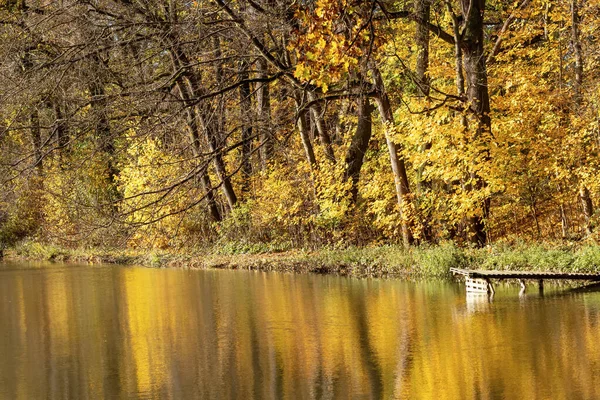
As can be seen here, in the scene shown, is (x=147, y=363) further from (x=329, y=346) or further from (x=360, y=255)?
(x=360, y=255)

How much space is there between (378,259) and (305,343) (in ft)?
29.6

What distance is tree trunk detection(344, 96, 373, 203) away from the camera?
27359 mm

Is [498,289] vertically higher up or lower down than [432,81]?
lower down

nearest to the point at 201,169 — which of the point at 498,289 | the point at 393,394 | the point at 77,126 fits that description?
the point at 77,126

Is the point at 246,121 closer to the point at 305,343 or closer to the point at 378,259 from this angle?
the point at 378,259

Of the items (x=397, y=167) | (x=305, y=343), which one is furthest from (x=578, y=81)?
(x=305, y=343)

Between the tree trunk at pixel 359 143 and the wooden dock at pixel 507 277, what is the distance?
8063 millimetres

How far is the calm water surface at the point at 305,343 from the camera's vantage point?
12.3 meters

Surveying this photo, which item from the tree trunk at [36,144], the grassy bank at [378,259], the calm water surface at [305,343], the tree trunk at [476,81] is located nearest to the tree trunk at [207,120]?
the grassy bank at [378,259]

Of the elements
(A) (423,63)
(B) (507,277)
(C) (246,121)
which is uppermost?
(A) (423,63)

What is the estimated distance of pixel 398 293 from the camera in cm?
2052

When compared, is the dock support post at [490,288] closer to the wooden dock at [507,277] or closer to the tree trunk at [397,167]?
the wooden dock at [507,277]

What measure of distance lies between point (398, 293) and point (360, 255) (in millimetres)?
4758

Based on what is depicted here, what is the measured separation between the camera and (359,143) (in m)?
27.3
